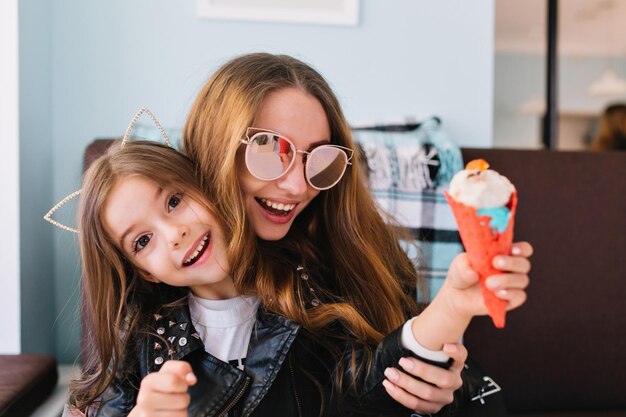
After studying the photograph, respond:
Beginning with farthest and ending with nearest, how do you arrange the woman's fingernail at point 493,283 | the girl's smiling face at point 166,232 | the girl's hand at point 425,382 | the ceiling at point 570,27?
1. the ceiling at point 570,27
2. the girl's smiling face at point 166,232
3. the girl's hand at point 425,382
4. the woman's fingernail at point 493,283

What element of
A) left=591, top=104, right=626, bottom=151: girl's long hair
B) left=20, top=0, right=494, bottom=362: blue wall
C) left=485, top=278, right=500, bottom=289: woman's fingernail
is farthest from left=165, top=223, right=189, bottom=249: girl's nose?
left=591, top=104, right=626, bottom=151: girl's long hair

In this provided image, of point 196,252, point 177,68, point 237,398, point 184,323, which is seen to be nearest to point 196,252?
point 196,252

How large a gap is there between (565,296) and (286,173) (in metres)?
0.98

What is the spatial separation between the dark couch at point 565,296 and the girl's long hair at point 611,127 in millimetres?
1940

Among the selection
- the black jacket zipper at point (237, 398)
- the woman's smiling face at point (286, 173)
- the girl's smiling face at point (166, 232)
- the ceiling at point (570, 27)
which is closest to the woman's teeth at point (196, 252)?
the girl's smiling face at point (166, 232)

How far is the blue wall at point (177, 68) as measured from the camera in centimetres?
157

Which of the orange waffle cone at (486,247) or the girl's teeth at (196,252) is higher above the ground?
the orange waffle cone at (486,247)

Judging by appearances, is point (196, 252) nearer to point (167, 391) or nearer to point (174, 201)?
point (174, 201)

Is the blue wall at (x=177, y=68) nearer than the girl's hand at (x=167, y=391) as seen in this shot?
No

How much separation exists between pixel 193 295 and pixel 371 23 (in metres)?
1.00

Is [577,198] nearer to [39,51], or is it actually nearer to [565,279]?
[565,279]

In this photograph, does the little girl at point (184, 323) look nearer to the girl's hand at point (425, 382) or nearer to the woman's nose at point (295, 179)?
the girl's hand at point (425, 382)

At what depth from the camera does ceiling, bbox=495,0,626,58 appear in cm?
304

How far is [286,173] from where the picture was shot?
0.96m
